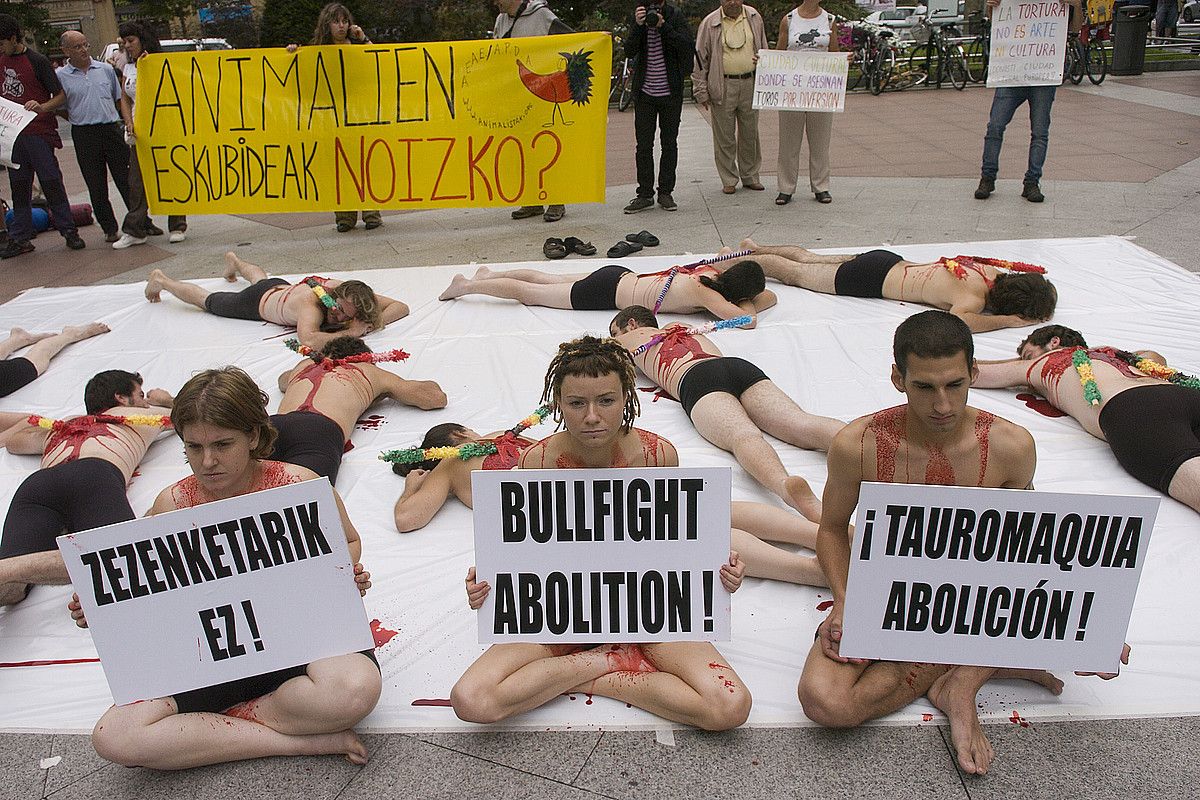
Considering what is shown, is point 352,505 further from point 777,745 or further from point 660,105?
point 660,105

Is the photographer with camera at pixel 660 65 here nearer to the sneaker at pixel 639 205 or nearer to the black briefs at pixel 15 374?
the sneaker at pixel 639 205

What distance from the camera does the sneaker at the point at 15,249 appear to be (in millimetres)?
7719

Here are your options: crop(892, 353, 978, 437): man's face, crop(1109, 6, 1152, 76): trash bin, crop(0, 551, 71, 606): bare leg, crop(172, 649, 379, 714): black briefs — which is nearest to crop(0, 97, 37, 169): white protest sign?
crop(0, 551, 71, 606): bare leg

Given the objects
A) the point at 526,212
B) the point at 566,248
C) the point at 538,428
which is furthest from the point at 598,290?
the point at 526,212

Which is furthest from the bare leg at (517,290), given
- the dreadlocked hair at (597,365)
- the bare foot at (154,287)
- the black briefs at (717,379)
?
the dreadlocked hair at (597,365)

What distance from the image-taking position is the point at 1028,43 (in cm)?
686

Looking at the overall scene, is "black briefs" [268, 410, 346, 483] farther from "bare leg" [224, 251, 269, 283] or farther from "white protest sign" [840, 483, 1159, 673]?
"bare leg" [224, 251, 269, 283]

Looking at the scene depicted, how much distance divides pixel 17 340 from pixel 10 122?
2744 mm

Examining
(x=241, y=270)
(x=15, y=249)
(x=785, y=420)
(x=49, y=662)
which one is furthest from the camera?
(x=15, y=249)

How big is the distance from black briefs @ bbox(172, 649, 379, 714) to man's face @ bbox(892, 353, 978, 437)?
5.04ft

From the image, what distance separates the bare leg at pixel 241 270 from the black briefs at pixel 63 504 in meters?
2.98

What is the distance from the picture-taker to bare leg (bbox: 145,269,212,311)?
→ 5.80 meters

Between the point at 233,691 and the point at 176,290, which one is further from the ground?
the point at 176,290

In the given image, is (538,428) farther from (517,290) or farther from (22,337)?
(22,337)
